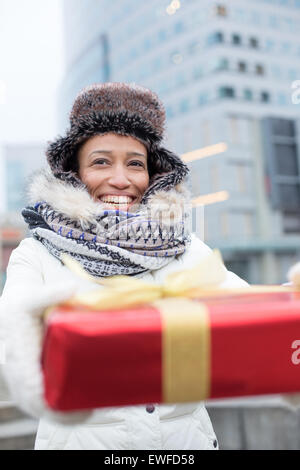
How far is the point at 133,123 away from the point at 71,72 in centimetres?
1705

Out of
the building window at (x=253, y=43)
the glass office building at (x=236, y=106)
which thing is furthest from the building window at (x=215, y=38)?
the building window at (x=253, y=43)

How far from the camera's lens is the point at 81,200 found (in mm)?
772

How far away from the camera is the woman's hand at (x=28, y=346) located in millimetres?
466

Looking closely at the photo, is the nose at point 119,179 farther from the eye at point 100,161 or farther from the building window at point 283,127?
the building window at point 283,127

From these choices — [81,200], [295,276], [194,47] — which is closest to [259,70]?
[194,47]

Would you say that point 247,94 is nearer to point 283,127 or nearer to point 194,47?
point 283,127

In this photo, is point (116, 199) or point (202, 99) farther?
point (202, 99)

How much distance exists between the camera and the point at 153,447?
2.42 ft

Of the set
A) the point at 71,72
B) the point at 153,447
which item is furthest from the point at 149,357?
the point at 71,72

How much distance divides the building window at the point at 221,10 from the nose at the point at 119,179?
38.9ft

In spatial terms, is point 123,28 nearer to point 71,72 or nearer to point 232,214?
point 71,72

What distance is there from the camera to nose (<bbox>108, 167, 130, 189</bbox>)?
2.81 feet

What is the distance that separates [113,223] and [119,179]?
13cm

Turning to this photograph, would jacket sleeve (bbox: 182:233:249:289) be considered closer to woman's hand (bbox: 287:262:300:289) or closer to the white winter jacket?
the white winter jacket
